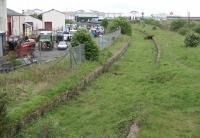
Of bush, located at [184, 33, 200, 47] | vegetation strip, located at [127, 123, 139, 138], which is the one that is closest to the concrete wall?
bush, located at [184, 33, 200, 47]

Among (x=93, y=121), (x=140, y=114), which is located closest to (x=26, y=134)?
(x=93, y=121)

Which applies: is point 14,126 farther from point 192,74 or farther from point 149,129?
point 192,74

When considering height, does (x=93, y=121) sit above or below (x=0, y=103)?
below

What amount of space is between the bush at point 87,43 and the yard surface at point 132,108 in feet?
6.63

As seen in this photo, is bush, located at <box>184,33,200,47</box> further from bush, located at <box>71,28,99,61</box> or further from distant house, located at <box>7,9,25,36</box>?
distant house, located at <box>7,9,25,36</box>

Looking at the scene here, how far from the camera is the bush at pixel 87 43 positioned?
31.4m

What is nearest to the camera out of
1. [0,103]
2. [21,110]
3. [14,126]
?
[0,103]

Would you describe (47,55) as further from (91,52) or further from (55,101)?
(55,101)

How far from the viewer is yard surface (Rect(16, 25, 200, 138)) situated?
15.2m

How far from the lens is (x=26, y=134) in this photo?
15.0 metres

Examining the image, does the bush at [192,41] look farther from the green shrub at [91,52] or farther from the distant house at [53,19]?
the distant house at [53,19]

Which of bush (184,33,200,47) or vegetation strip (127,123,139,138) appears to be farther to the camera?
bush (184,33,200,47)

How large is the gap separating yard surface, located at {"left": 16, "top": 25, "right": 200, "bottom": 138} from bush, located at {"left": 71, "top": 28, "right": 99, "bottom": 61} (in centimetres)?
202

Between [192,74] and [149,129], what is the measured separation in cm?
1214
